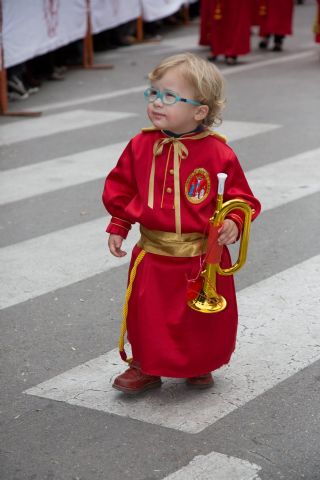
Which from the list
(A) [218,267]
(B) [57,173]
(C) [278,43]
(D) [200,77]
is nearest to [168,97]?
(D) [200,77]

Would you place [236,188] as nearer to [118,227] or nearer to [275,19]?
[118,227]

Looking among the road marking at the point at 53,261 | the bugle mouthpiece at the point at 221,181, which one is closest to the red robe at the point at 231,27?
the road marking at the point at 53,261

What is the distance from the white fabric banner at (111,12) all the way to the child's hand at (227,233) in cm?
1019

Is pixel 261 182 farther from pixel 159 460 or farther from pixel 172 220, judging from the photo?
pixel 159 460

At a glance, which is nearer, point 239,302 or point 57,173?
point 239,302

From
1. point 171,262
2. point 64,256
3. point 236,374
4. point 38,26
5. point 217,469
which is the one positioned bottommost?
point 38,26

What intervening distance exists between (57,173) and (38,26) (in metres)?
4.47

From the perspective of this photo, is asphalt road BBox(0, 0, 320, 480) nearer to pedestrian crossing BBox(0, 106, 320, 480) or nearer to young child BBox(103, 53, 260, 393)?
pedestrian crossing BBox(0, 106, 320, 480)

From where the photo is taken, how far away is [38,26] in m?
11.4

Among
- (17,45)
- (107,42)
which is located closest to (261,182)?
(17,45)

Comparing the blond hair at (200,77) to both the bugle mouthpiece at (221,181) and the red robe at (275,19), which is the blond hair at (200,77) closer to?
the bugle mouthpiece at (221,181)

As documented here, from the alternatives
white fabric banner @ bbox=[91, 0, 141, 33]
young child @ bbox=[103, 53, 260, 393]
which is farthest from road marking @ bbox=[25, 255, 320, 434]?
white fabric banner @ bbox=[91, 0, 141, 33]

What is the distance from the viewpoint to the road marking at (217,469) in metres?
3.18

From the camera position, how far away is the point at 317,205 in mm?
6387
